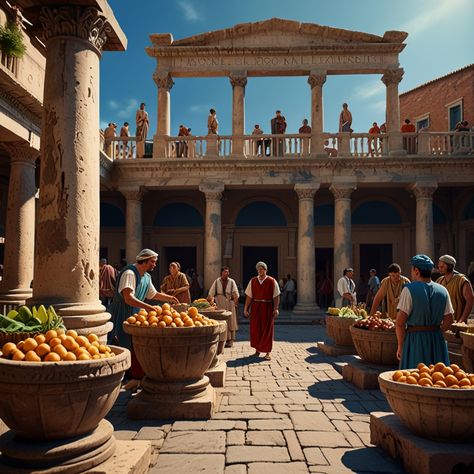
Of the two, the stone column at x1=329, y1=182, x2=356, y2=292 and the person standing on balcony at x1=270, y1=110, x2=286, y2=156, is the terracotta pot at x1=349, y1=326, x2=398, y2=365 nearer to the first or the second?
the stone column at x1=329, y1=182, x2=356, y2=292

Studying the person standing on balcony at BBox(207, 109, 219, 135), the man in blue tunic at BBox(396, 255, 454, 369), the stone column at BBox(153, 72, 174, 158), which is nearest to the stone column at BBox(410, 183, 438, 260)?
the person standing on balcony at BBox(207, 109, 219, 135)

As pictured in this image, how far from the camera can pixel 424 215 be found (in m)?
16.1

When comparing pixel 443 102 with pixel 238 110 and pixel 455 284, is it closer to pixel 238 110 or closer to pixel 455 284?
pixel 238 110

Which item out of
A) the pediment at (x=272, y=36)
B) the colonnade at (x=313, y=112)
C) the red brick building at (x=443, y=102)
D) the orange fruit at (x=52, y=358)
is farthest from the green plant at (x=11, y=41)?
the red brick building at (x=443, y=102)

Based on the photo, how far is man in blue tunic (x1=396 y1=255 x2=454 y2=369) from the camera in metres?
4.62

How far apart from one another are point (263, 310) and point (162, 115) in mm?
10592

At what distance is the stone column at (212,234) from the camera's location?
1619 centimetres

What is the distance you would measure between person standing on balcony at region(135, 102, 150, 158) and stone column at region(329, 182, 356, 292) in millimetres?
7234

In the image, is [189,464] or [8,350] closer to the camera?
[8,350]

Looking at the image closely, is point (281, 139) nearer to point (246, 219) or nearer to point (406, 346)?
point (246, 219)

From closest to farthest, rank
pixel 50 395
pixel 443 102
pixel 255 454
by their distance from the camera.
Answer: pixel 50 395 → pixel 255 454 → pixel 443 102

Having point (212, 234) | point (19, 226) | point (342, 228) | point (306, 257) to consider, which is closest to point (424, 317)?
point (19, 226)

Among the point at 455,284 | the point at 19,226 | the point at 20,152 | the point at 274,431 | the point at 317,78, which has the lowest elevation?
the point at 274,431

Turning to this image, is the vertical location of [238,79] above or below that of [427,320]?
above
